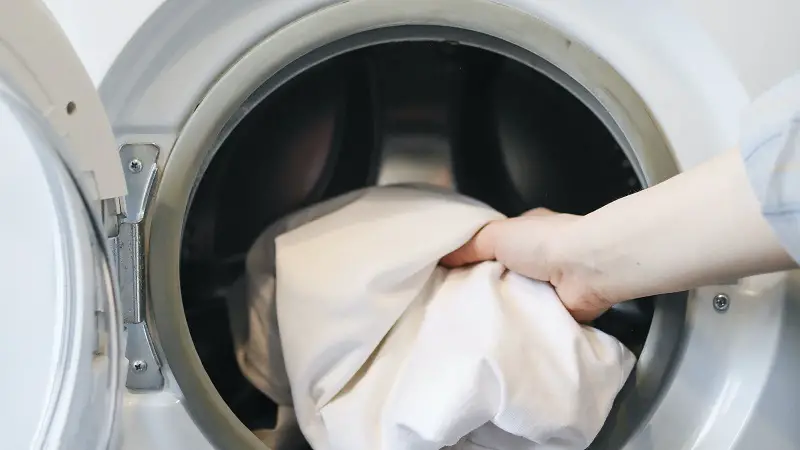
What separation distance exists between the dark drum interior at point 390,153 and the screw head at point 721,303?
100mm

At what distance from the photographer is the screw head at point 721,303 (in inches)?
21.9

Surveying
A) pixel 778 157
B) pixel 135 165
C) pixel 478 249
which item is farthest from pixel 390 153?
pixel 778 157

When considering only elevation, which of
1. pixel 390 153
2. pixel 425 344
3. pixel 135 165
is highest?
pixel 390 153

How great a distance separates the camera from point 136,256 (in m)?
0.58

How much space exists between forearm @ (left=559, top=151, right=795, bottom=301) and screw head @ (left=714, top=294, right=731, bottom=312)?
2.2 inches

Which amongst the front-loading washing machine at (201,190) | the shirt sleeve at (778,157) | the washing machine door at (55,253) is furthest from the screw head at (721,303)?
the washing machine door at (55,253)

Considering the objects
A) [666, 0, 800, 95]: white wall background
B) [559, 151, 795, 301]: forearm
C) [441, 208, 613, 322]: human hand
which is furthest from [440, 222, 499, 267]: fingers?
[666, 0, 800, 95]: white wall background

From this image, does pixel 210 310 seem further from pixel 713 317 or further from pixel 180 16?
pixel 713 317

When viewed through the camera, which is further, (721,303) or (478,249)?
(478,249)

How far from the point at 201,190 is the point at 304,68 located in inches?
6.9

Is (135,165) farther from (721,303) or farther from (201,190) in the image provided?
(721,303)

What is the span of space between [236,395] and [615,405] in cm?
39

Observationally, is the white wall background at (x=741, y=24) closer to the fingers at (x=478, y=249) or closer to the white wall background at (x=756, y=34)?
the white wall background at (x=756, y=34)

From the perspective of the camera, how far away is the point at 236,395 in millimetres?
768
